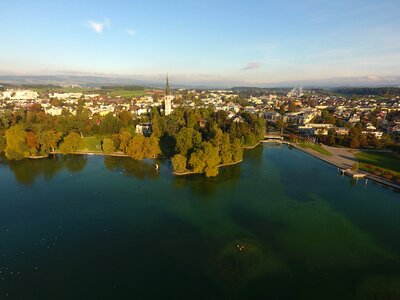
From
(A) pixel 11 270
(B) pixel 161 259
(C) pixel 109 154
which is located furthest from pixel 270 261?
(C) pixel 109 154

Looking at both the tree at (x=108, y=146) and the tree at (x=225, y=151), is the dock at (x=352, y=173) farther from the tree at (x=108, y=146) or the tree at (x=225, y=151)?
the tree at (x=108, y=146)

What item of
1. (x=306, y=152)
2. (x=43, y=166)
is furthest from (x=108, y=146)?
(x=306, y=152)

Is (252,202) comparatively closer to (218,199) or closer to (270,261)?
(218,199)

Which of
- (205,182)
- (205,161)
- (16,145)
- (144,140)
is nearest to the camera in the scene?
(205,182)

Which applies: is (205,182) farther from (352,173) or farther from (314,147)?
(314,147)

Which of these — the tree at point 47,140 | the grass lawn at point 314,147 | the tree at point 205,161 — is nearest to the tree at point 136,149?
the tree at point 205,161

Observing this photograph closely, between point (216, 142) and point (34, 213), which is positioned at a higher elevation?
point (216, 142)

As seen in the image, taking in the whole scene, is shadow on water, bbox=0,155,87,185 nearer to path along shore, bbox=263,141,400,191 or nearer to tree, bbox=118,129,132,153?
tree, bbox=118,129,132,153
